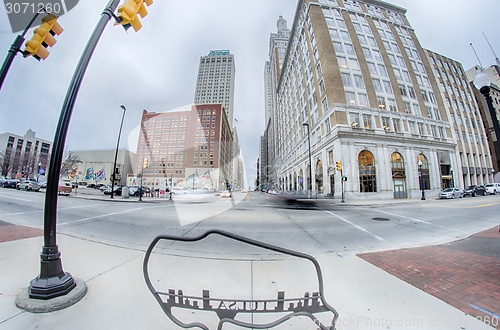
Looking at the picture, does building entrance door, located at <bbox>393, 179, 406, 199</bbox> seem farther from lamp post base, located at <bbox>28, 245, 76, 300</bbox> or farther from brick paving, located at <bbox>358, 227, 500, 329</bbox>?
lamp post base, located at <bbox>28, 245, 76, 300</bbox>

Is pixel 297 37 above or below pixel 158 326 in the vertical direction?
above

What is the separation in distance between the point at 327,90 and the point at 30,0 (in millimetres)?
31238

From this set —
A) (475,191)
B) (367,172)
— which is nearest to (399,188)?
(367,172)

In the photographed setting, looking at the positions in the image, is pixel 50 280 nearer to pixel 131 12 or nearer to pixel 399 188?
pixel 131 12

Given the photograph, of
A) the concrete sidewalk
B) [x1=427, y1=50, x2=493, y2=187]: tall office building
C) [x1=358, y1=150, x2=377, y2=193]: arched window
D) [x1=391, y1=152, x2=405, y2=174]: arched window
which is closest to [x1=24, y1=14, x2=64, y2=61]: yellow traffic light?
the concrete sidewalk

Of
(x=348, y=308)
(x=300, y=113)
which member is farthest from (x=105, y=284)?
(x=300, y=113)

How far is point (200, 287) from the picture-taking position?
2.76 meters

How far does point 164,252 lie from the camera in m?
4.24

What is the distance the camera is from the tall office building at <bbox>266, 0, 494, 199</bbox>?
2675cm

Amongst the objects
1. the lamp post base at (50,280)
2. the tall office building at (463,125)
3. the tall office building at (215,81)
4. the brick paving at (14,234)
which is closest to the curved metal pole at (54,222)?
the lamp post base at (50,280)

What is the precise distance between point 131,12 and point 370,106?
33907 millimetres

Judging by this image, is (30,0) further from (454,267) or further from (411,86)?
(411,86)

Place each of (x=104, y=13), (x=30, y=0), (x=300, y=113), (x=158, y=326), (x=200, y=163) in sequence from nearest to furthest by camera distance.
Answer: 1. (x=158, y=326)
2. (x=104, y=13)
3. (x=30, y=0)
4. (x=300, y=113)
5. (x=200, y=163)

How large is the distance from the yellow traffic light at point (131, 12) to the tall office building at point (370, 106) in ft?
78.5
